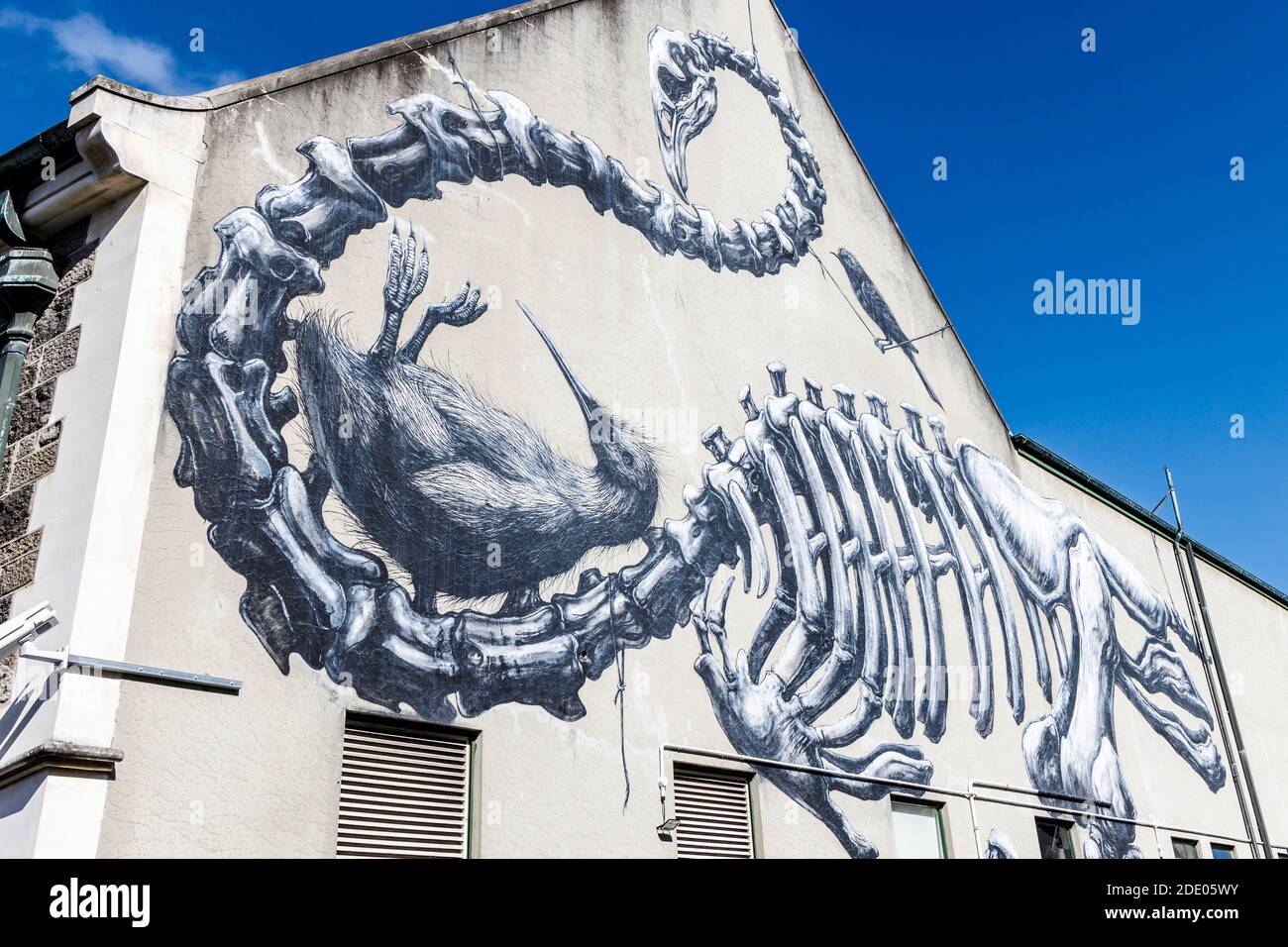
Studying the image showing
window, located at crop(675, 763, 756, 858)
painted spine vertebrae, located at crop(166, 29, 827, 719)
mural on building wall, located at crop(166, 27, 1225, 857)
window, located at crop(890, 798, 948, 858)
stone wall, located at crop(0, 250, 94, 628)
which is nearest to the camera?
stone wall, located at crop(0, 250, 94, 628)

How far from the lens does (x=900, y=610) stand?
12.2 meters

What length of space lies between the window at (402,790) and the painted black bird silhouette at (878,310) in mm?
8441

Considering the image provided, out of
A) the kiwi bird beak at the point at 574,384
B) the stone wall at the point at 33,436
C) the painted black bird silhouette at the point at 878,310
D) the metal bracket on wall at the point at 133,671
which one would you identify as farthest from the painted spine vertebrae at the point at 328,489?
the painted black bird silhouette at the point at 878,310

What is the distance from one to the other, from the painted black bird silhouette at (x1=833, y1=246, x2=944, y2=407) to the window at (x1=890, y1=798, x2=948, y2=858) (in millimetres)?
5531

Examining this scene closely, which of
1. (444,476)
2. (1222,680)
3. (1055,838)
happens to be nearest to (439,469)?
(444,476)

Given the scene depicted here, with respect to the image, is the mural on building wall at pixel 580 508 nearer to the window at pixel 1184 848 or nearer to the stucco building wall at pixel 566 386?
the stucco building wall at pixel 566 386

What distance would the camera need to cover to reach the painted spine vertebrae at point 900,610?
1030cm

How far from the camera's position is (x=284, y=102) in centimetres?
852

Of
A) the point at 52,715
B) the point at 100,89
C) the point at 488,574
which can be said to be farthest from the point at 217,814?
the point at 100,89

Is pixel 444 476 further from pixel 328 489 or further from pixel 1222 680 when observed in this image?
pixel 1222 680

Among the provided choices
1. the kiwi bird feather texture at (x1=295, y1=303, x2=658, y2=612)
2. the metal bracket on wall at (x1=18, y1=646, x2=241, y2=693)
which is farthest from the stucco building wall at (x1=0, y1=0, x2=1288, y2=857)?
the kiwi bird feather texture at (x1=295, y1=303, x2=658, y2=612)

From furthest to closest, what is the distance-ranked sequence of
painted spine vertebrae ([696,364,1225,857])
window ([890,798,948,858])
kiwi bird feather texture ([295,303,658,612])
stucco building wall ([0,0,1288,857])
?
1. window ([890,798,948,858])
2. painted spine vertebrae ([696,364,1225,857])
3. kiwi bird feather texture ([295,303,658,612])
4. stucco building wall ([0,0,1288,857])

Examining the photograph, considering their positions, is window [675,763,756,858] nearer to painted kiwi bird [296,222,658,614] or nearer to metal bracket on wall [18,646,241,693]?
painted kiwi bird [296,222,658,614]

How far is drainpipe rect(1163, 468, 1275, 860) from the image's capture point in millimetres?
17359
